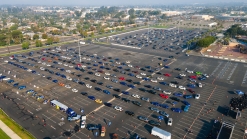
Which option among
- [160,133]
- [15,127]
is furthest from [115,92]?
[15,127]

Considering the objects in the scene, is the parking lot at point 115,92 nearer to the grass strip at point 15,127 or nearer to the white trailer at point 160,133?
the grass strip at point 15,127

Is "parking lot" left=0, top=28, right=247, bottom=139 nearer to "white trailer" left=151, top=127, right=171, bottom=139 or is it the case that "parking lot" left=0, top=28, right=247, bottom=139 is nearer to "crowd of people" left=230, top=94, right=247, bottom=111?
"white trailer" left=151, top=127, right=171, bottom=139

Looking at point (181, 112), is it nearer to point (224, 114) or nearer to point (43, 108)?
point (224, 114)

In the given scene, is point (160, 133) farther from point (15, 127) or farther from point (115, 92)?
point (15, 127)

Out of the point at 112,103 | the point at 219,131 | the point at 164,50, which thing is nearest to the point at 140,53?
the point at 164,50

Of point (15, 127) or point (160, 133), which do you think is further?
point (15, 127)

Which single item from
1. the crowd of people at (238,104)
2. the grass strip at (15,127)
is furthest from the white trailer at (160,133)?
the grass strip at (15,127)

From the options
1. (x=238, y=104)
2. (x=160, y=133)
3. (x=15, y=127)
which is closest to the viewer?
(x=160, y=133)
